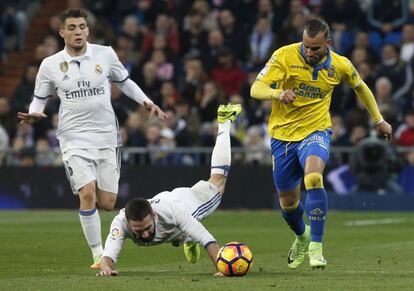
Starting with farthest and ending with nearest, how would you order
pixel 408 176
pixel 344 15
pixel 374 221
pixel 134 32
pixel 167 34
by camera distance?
pixel 134 32 → pixel 167 34 → pixel 344 15 → pixel 408 176 → pixel 374 221

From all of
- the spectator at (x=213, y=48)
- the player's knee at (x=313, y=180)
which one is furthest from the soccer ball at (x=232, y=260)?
the spectator at (x=213, y=48)

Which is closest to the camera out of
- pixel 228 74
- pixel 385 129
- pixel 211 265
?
pixel 385 129

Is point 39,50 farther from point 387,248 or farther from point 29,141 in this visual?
point 387,248

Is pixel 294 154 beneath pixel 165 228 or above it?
above

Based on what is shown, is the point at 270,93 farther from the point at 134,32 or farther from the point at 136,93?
the point at 134,32

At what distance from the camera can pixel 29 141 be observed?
26.4 m

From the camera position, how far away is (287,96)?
11.7 metres

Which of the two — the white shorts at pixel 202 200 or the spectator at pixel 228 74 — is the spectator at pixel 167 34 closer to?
the spectator at pixel 228 74

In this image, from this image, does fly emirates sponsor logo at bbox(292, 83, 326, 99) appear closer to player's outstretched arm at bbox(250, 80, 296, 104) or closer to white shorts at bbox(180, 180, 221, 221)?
player's outstretched arm at bbox(250, 80, 296, 104)

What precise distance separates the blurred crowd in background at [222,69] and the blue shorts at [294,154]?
33.3ft

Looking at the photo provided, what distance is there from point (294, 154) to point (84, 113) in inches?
91.6

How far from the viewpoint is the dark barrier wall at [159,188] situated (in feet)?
78.5

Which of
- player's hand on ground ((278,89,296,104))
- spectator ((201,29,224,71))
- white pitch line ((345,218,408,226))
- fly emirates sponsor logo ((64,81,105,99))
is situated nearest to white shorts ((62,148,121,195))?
fly emirates sponsor logo ((64,81,105,99))

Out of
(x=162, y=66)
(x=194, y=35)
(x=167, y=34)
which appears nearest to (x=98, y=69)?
(x=162, y=66)
